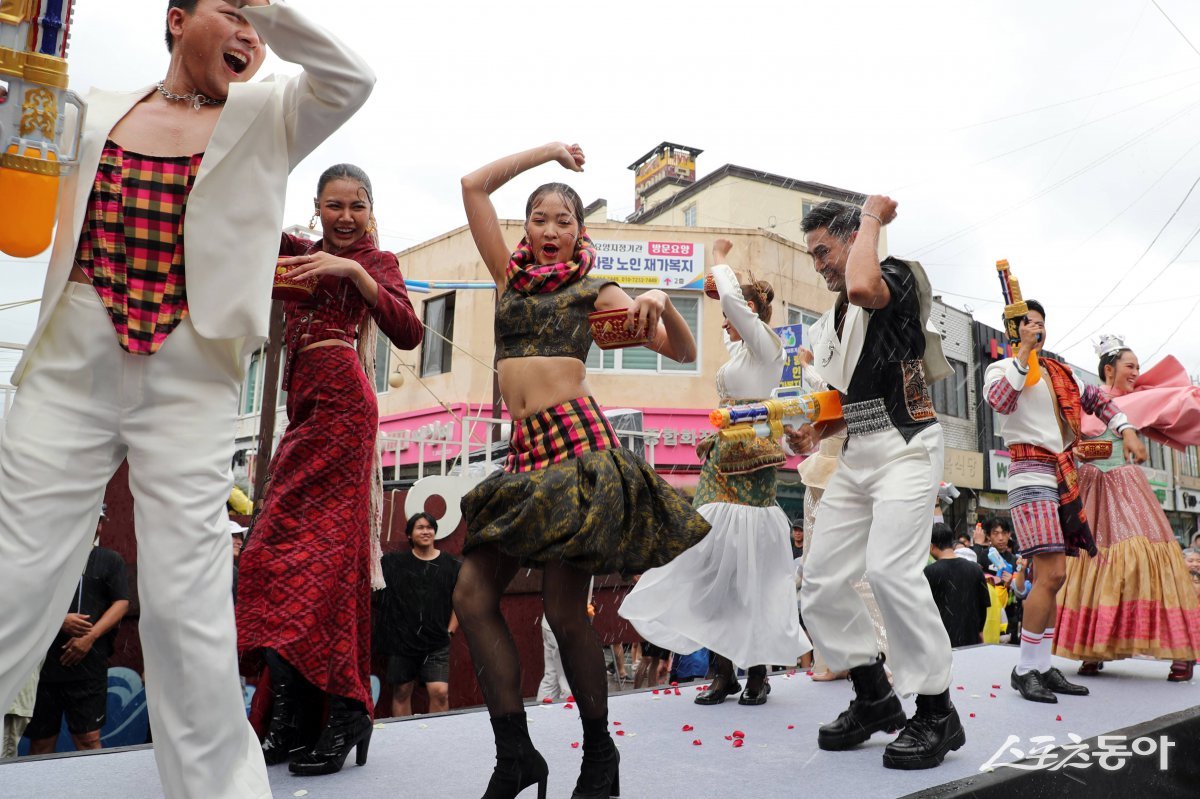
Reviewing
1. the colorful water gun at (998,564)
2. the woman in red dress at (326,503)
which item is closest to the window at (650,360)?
the colorful water gun at (998,564)

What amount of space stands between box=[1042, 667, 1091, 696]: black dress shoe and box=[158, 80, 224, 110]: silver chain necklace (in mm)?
4740

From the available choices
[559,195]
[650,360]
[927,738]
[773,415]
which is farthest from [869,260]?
[650,360]

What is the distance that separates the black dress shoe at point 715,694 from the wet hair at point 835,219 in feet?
7.41

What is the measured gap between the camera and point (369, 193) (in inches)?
133

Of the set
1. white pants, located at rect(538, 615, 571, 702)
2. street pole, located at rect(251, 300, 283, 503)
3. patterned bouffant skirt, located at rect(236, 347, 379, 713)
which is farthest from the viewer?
street pole, located at rect(251, 300, 283, 503)

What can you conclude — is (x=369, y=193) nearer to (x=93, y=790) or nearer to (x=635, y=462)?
(x=635, y=462)

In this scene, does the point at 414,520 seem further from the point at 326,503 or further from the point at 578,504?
the point at 578,504

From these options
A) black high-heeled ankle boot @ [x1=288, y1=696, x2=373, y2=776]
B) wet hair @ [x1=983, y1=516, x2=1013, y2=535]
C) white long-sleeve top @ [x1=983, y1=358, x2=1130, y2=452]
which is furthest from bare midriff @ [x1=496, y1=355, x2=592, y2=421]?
wet hair @ [x1=983, y1=516, x2=1013, y2=535]

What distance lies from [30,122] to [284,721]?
2.03 m

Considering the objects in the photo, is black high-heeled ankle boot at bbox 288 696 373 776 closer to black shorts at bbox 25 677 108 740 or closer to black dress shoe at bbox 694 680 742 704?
black dress shoe at bbox 694 680 742 704

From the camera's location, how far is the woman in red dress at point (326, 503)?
2.92 meters

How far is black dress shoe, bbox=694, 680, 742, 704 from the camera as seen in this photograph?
4621 millimetres

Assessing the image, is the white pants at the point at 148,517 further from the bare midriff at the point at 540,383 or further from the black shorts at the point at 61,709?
the black shorts at the point at 61,709

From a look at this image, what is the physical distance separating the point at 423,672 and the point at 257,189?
17.4 feet
